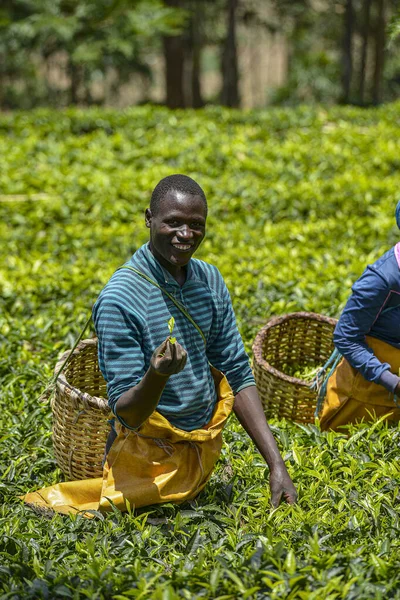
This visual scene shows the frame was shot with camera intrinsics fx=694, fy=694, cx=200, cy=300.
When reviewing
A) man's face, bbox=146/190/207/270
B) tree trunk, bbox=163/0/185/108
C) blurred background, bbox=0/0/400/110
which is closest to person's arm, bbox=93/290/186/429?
man's face, bbox=146/190/207/270

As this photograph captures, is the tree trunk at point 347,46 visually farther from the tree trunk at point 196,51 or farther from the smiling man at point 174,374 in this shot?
the smiling man at point 174,374

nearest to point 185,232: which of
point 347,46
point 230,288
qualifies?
point 230,288

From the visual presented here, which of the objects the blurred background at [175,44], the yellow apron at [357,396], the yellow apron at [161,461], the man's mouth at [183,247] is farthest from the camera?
the blurred background at [175,44]

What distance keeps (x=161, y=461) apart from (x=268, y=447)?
41 cm

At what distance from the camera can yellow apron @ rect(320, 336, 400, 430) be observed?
10.9ft

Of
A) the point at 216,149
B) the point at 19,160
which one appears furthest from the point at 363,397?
the point at 19,160

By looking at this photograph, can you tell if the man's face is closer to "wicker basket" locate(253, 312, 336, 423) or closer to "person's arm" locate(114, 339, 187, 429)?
"person's arm" locate(114, 339, 187, 429)

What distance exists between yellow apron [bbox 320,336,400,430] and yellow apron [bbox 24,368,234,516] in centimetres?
95

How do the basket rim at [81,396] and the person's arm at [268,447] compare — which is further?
the basket rim at [81,396]

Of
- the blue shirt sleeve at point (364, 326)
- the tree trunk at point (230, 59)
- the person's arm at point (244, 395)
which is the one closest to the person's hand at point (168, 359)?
the person's arm at point (244, 395)

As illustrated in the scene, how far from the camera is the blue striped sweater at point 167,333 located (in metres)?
2.37

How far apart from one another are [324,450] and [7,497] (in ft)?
4.69

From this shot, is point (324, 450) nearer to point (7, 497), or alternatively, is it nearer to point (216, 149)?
point (7, 497)

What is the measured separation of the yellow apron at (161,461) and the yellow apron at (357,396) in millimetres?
953
